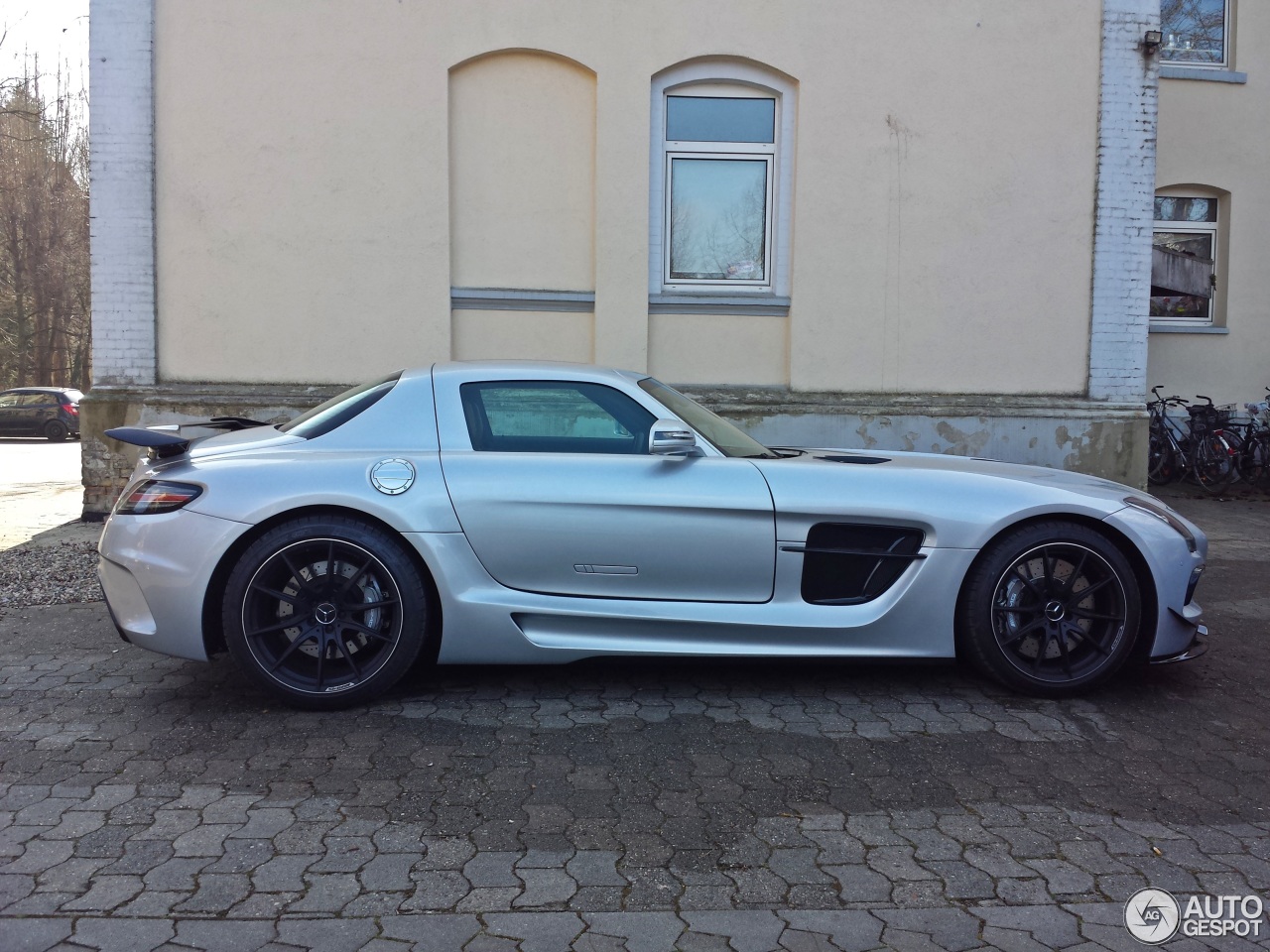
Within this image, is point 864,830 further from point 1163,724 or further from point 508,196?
point 508,196

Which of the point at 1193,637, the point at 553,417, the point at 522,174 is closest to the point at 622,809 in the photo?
the point at 553,417

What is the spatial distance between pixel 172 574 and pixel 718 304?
20.4 feet

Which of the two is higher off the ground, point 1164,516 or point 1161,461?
point 1164,516

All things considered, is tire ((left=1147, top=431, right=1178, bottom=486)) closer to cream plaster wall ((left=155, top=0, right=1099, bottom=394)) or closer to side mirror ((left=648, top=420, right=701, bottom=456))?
cream plaster wall ((left=155, top=0, right=1099, bottom=394))

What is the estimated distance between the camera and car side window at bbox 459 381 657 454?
4.25 meters

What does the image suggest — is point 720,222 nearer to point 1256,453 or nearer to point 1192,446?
point 1192,446

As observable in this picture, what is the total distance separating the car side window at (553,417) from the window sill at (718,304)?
5.10 metres

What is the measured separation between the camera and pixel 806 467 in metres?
4.27

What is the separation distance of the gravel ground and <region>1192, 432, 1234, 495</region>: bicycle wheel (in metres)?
11.1

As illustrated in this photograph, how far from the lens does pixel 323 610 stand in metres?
4.00

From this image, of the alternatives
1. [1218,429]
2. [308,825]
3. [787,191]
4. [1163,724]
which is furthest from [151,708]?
[1218,429]

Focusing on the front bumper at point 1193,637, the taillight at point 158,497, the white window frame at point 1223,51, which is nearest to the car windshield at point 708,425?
the front bumper at point 1193,637

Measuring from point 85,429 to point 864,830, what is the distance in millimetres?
7990

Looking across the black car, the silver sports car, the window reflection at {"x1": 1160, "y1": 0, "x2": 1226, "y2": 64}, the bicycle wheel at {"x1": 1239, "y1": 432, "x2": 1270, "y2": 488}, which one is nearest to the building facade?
the bicycle wheel at {"x1": 1239, "y1": 432, "x2": 1270, "y2": 488}
